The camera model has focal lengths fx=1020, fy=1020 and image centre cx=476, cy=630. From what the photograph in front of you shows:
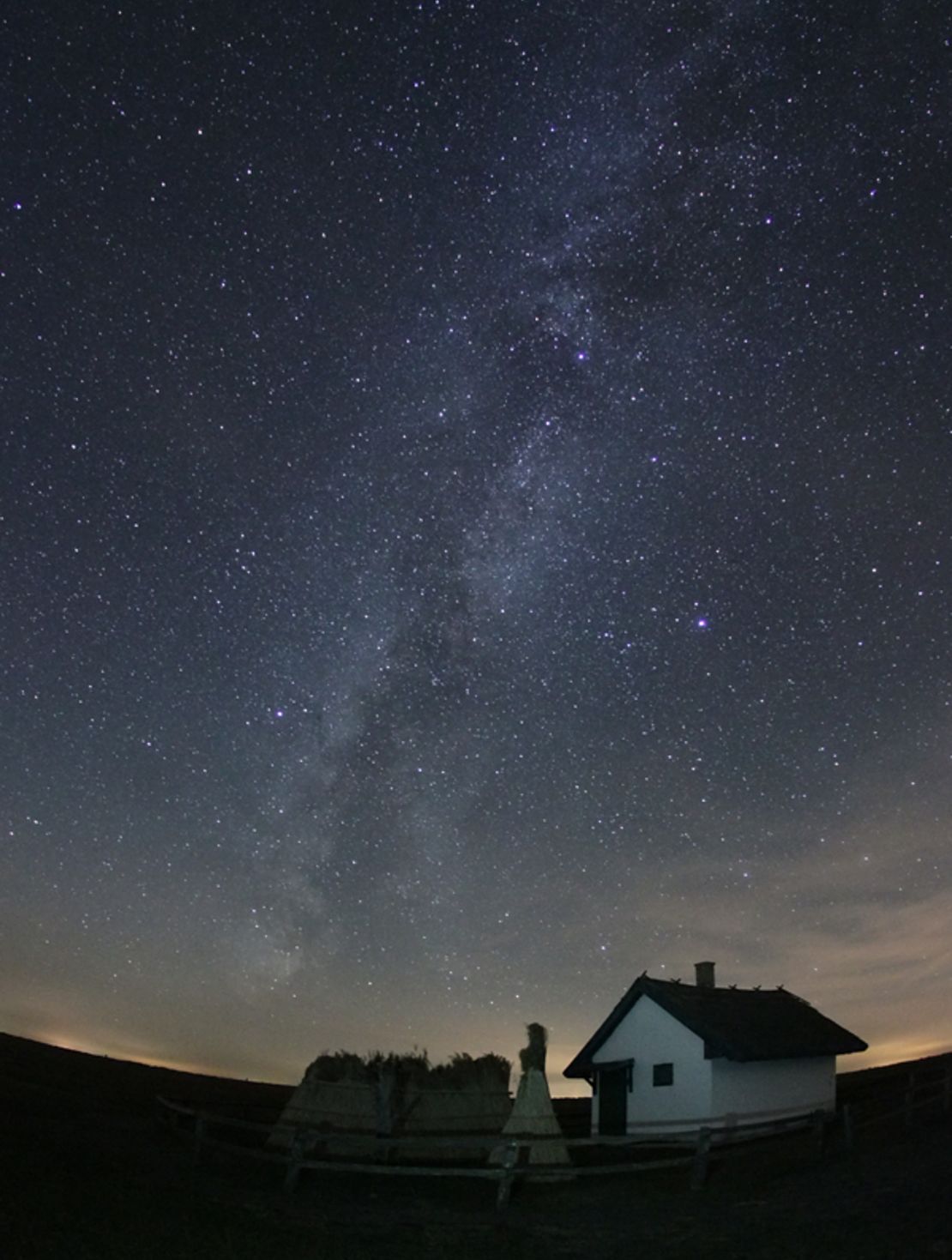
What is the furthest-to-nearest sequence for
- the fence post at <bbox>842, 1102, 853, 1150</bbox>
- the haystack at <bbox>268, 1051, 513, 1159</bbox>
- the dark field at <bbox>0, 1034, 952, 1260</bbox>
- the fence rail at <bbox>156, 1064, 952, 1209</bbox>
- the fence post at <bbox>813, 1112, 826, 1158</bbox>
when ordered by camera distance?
the haystack at <bbox>268, 1051, 513, 1159</bbox> → the fence post at <bbox>842, 1102, 853, 1150</bbox> → the fence post at <bbox>813, 1112, 826, 1158</bbox> → the fence rail at <bbox>156, 1064, 952, 1209</bbox> → the dark field at <bbox>0, 1034, 952, 1260</bbox>

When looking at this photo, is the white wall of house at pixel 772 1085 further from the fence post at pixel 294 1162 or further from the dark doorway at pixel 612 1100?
the fence post at pixel 294 1162

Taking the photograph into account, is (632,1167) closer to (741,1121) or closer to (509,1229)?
(509,1229)

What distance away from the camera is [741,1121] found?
25562 mm

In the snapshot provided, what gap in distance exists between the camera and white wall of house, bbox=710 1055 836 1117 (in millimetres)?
25359

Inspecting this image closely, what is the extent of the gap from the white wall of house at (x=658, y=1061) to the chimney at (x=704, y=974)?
11.1 feet

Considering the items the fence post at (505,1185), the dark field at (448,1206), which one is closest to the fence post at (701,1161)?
the dark field at (448,1206)

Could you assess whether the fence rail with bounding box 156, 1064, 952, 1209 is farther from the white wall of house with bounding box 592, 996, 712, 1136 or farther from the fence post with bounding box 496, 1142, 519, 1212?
the white wall of house with bounding box 592, 996, 712, 1136

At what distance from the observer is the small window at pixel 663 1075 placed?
2655 centimetres

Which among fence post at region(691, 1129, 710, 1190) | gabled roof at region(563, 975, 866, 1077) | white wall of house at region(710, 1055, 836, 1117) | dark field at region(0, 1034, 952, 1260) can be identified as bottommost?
dark field at region(0, 1034, 952, 1260)

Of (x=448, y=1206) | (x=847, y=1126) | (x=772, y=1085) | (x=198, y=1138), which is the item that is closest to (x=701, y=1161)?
(x=448, y=1206)

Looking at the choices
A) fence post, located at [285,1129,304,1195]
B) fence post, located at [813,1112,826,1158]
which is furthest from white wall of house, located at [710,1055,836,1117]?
fence post, located at [285,1129,304,1195]

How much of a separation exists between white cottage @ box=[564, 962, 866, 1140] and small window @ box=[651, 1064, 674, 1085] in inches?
0.9

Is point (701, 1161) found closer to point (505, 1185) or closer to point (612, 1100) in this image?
point (505, 1185)

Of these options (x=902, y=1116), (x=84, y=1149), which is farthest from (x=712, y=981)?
(x=84, y=1149)
